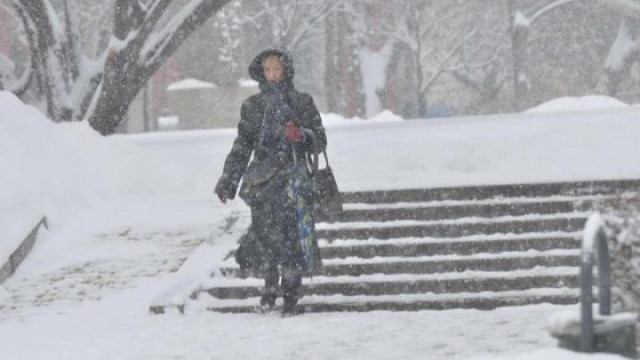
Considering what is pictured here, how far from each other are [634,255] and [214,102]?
3154 cm

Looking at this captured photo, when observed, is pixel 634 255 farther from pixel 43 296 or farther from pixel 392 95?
pixel 392 95

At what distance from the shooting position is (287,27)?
42.8 meters

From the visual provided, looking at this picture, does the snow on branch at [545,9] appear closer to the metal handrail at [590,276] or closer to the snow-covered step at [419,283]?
the snow-covered step at [419,283]

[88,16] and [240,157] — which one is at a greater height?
[88,16]

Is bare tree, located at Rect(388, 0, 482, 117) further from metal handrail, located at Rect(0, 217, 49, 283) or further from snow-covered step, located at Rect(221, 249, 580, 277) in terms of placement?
snow-covered step, located at Rect(221, 249, 580, 277)

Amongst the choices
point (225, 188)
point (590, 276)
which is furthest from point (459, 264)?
point (590, 276)

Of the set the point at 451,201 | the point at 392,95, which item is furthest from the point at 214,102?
the point at 451,201

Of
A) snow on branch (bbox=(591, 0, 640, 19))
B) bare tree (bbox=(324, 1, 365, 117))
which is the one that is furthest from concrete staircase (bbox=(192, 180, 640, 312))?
bare tree (bbox=(324, 1, 365, 117))

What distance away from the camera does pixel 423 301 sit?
9.54 m

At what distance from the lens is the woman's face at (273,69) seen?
30.1 feet

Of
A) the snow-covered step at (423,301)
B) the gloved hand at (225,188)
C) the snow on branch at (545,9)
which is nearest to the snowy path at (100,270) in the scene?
the snow-covered step at (423,301)

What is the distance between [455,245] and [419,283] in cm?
92

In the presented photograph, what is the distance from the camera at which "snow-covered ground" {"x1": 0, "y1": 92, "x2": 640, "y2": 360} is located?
8.20 meters

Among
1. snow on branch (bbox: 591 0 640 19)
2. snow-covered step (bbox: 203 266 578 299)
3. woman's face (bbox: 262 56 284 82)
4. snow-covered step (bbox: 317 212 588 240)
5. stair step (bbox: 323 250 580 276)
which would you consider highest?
snow on branch (bbox: 591 0 640 19)
